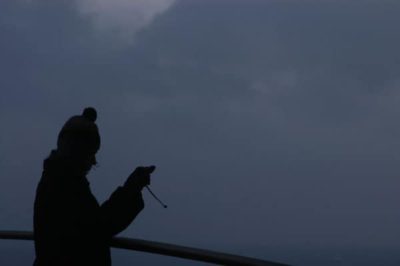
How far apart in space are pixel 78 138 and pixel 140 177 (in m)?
0.36

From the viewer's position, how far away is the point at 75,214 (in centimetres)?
344

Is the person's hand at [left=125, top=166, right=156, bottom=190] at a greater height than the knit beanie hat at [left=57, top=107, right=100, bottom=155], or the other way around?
the knit beanie hat at [left=57, top=107, right=100, bottom=155]

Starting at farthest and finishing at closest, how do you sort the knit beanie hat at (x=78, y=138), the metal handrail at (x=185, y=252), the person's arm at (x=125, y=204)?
1. the knit beanie hat at (x=78, y=138)
2. the person's arm at (x=125, y=204)
3. the metal handrail at (x=185, y=252)

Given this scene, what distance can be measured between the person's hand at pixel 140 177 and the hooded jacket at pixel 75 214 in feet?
0.03

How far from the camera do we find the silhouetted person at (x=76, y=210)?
135 inches

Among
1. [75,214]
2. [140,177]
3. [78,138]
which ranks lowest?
[75,214]

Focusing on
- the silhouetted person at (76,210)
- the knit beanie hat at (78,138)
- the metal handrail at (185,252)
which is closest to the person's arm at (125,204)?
the silhouetted person at (76,210)

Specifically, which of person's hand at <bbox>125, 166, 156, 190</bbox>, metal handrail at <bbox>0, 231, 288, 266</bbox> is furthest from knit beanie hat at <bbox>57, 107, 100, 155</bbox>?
metal handrail at <bbox>0, 231, 288, 266</bbox>

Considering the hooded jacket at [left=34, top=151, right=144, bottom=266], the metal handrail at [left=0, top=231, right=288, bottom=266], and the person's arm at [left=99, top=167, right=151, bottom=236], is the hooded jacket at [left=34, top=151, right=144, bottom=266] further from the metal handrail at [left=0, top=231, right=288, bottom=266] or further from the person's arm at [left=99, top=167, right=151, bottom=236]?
the metal handrail at [left=0, top=231, right=288, bottom=266]

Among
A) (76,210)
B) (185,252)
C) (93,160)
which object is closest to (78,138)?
(93,160)

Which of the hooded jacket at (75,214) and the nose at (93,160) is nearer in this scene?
the hooded jacket at (75,214)

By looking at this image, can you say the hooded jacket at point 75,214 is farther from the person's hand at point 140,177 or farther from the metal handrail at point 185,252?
the metal handrail at point 185,252

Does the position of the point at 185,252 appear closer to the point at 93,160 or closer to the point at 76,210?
the point at 76,210

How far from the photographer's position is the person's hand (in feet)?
11.4
